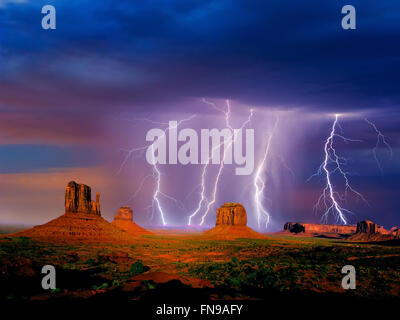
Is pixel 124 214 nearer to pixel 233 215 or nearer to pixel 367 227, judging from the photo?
pixel 233 215

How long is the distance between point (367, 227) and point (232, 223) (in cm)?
7420

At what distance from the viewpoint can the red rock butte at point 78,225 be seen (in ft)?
229

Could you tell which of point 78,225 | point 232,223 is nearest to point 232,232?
point 232,223

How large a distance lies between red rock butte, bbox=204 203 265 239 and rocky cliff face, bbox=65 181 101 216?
46.4 m

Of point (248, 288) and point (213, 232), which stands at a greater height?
point (248, 288)

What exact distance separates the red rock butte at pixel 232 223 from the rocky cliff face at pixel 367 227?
65.4 metres

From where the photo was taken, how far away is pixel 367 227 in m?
158

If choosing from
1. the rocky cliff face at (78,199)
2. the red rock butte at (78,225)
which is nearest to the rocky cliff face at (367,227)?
the red rock butte at (78,225)

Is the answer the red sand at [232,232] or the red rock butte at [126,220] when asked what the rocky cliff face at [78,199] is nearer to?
the red sand at [232,232]

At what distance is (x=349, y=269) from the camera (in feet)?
87.7

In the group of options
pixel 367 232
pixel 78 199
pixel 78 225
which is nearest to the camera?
pixel 78 225
